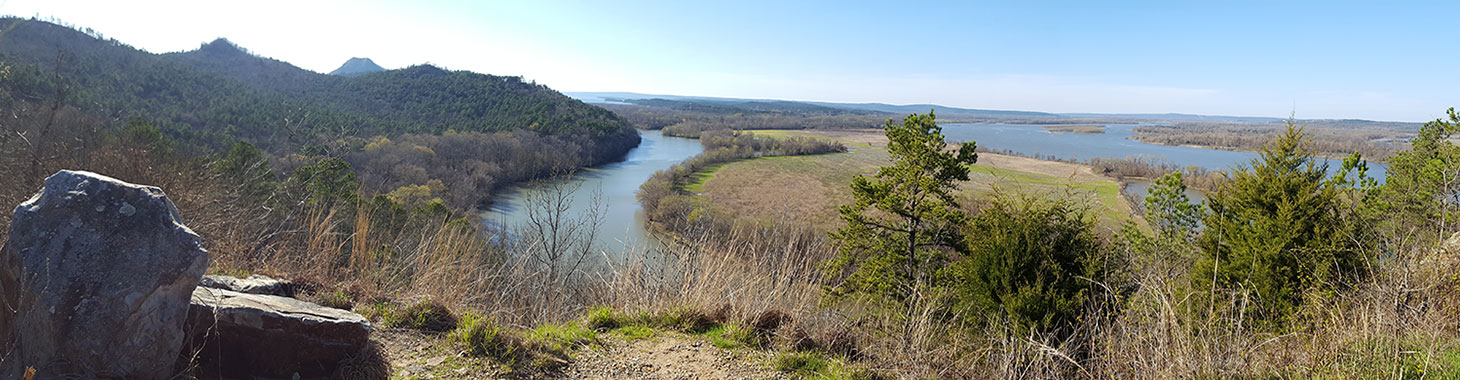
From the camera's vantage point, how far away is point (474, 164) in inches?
1565

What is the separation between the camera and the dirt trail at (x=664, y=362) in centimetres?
389

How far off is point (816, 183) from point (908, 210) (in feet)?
114

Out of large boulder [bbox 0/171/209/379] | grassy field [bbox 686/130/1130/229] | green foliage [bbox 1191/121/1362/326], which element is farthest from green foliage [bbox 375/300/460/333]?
grassy field [bbox 686/130/1130/229]

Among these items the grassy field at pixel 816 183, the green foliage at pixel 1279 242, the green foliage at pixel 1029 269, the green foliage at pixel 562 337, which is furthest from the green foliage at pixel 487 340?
the grassy field at pixel 816 183

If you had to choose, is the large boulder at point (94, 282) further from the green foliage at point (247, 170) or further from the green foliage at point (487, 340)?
the green foliage at point (247, 170)

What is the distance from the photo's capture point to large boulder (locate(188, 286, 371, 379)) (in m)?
2.94

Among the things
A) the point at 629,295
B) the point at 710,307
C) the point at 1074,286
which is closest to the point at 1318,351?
the point at 1074,286

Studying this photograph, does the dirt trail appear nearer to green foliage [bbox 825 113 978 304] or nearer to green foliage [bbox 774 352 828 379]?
green foliage [bbox 774 352 828 379]

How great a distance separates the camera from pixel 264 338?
9.85 feet

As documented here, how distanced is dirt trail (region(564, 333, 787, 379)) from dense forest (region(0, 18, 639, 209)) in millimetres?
Answer: 7999

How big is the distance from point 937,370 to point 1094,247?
3.64 m

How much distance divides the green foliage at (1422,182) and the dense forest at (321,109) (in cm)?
→ 1962

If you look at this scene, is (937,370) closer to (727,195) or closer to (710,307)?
(710,307)

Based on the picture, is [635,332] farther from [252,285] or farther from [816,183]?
[816,183]
